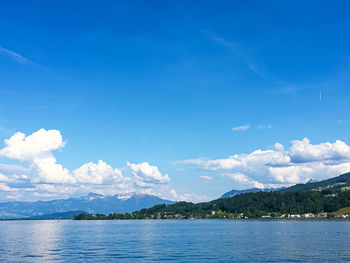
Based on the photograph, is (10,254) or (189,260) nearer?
(189,260)

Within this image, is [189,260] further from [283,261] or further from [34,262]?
[34,262]

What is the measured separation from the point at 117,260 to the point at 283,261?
35.8 m

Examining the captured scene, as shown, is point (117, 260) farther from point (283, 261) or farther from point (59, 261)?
point (283, 261)

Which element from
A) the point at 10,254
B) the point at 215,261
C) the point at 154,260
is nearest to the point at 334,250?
the point at 215,261

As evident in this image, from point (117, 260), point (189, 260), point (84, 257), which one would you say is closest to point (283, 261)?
point (189, 260)

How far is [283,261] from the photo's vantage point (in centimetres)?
7931

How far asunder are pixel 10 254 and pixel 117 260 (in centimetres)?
3314

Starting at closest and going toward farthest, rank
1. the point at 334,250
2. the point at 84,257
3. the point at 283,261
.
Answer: the point at 283,261, the point at 84,257, the point at 334,250

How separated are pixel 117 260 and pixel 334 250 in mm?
55374

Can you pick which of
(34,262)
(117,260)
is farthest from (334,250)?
(34,262)

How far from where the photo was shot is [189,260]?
83.3m

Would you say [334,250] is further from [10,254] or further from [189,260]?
[10,254]

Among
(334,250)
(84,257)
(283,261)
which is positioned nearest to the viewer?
(283,261)

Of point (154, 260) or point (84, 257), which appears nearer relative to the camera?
point (154, 260)
